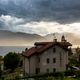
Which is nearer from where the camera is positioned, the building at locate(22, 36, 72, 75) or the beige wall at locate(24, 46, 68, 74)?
the building at locate(22, 36, 72, 75)

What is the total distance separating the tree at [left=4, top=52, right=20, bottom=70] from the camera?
224ft

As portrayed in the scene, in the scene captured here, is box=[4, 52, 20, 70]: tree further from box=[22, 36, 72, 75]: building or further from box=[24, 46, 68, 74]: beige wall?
box=[24, 46, 68, 74]: beige wall

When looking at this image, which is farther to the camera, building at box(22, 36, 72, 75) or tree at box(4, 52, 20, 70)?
tree at box(4, 52, 20, 70)

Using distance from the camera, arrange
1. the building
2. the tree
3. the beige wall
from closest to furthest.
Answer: the building → the beige wall → the tree

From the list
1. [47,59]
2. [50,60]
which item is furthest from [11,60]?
[50,60]

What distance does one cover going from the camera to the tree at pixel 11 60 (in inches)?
2682

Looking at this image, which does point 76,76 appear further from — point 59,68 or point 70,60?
point 70,60

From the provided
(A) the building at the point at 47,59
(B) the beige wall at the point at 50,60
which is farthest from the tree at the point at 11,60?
(B) the beige wall at the point at 50,60

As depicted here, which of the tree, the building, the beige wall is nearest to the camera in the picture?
the building

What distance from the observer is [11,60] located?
68.2 meters

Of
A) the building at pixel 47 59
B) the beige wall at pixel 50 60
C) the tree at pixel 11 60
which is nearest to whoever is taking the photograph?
the building at pixel 47 59

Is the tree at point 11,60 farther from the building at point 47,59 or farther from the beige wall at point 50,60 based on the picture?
the beige wall at point 50,60

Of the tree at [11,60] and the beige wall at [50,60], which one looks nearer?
the beige wall at [50,60]

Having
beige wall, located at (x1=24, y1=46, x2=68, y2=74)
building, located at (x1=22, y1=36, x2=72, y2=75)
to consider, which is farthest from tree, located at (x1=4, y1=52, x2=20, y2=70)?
beige wall, located at (x1=24, y1=46, x2=68, y2=74)
